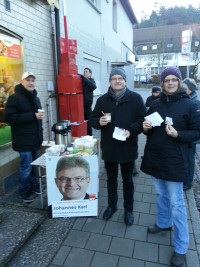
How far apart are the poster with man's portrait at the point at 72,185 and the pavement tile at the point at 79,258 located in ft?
1.99

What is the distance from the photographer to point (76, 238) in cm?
269

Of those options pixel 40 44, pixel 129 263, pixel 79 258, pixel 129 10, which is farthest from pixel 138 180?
pixel 129 10

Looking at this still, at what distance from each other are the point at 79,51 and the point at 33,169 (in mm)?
4547

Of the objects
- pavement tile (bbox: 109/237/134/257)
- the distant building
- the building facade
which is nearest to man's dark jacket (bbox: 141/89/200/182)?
pavement tile (bbox: 109/237/134/257)

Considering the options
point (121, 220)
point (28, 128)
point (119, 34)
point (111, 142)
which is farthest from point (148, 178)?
point (119, 34)

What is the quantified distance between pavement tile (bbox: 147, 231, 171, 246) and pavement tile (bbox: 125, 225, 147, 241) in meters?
0.07

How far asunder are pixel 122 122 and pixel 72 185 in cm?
107

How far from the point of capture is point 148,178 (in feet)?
14.1

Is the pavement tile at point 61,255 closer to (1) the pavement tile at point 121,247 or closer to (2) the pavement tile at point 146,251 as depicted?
(1) the pavement tile at point 121,247

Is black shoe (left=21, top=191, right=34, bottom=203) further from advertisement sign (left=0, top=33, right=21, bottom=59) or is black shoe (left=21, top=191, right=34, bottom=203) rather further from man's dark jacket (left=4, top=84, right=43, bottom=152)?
advertisement sign (left=0, top=33, right=21, bottom=59)

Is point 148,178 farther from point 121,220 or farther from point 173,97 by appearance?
point 173,97

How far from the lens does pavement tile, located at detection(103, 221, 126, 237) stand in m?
2.77

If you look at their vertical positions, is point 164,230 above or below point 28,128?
below

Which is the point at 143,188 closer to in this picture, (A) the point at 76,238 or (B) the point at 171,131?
(A) the point at 76,238
